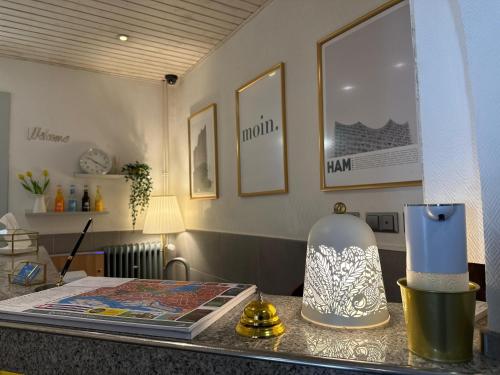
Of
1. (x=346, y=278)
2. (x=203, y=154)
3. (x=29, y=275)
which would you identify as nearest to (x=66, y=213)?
(x=203, y=154)

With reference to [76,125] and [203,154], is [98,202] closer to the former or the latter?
[76,125]

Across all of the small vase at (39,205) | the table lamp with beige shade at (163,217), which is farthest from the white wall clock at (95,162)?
the table lamp with beige shade at (163,217)

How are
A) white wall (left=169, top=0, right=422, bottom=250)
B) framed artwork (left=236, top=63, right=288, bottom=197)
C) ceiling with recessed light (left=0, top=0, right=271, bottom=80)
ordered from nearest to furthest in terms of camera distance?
1. white wall (left=169, top=0, right=422, bottom=250)
2. framed artwork (left=236, top=63, right=288, bottom=197)
3. ceiling with recessed light (left=0, top=0, right=271, bottom=80)

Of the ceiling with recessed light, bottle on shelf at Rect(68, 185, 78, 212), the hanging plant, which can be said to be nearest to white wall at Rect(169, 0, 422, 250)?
the ceiling with recessed light

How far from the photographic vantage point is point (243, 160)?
277cm

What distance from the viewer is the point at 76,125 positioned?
367 centimetres

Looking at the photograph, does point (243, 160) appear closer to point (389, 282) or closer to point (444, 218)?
point (389, 282)

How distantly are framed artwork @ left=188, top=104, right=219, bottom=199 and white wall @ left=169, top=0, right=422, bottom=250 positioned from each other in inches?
3.2

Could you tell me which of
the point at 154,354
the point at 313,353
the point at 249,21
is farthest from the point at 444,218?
the point at 249,21

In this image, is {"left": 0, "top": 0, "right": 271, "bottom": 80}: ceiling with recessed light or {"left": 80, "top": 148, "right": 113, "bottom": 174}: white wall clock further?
{"left": 80, "top": 148, "right": 113, "bottom": 174}: white wall clock

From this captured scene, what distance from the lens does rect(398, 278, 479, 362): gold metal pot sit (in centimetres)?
48

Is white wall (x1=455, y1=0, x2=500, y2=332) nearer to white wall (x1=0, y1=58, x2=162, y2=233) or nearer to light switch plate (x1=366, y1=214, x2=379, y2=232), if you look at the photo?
light switch plate (x1=366, y1=214, x2=379, y2=232)

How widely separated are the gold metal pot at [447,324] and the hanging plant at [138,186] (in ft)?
11.8

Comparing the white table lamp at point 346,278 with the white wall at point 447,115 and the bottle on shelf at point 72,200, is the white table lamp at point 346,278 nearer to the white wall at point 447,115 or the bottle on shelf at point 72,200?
the white wall at point 447,115
